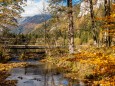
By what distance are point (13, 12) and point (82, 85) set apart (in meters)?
11.7

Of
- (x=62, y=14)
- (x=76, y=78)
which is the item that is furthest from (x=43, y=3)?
(x=76, y=78)

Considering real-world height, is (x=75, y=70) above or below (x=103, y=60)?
below

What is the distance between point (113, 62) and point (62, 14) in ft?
57.5

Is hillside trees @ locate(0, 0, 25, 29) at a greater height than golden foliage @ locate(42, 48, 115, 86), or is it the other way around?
hillside trees @ locate(0, 0, 25, 29)

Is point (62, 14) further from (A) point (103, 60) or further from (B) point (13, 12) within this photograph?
(A) point (103, 60)

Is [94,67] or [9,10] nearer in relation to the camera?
[94,67]

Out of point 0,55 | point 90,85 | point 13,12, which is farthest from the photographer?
point 0,55

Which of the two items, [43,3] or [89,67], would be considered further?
[43,3]

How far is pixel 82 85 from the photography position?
18281 mm

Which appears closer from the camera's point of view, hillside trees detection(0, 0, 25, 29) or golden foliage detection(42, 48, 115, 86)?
golden foliage detection(42, 48, 115, 86)

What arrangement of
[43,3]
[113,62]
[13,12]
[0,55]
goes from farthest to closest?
[43,3] → [0,55] → [13,12] → [113,62]

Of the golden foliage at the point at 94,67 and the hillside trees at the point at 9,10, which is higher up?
the hillside trees at the point at 9,10

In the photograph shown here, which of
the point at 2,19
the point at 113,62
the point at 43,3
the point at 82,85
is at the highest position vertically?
the point at 43,3

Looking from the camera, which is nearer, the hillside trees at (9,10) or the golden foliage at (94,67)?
the golden foliage at (94,67)
